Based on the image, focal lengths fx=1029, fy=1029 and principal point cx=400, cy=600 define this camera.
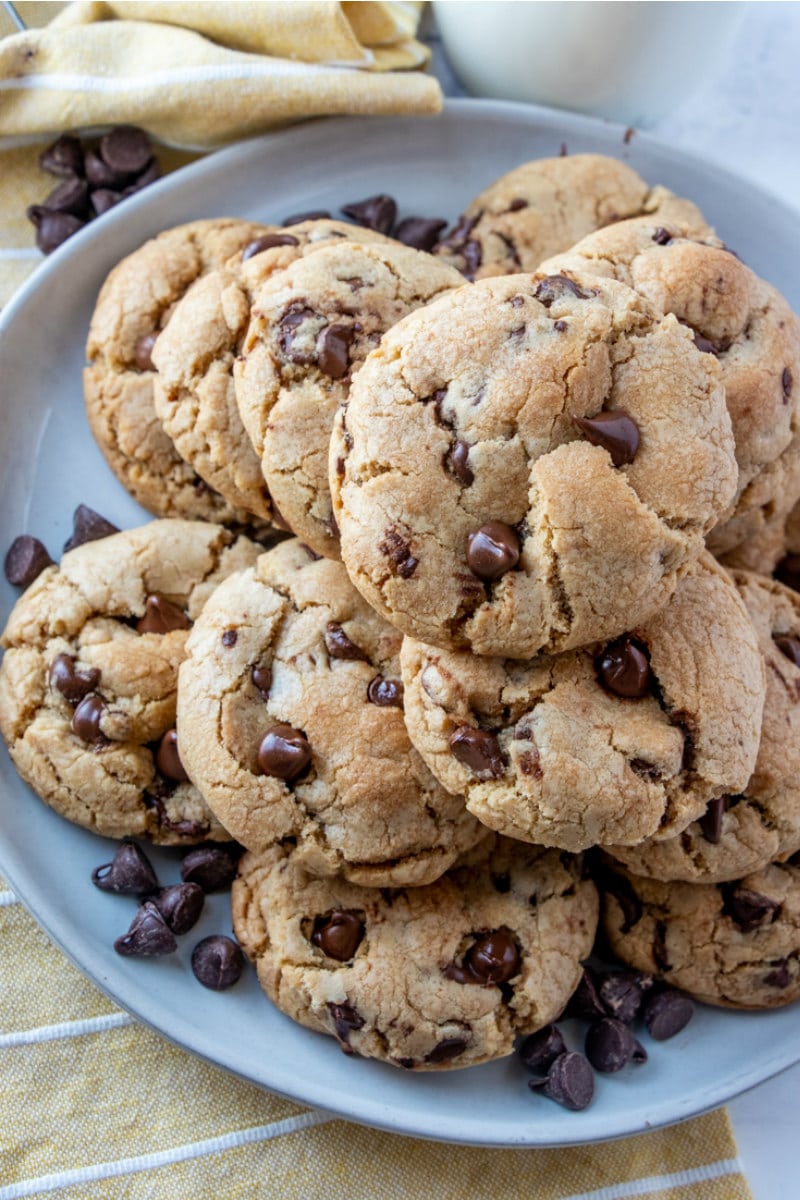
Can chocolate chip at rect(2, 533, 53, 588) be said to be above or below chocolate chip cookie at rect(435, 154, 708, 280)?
below

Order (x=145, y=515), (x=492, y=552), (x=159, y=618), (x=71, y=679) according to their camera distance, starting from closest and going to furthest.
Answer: (x=492, y=552), (x=71, y=679), (x=159, y=618), (x=145, y=515)

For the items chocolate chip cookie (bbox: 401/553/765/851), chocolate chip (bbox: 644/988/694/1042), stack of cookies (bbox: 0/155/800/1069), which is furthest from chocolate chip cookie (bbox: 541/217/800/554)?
chocolate chip (bbox: 644/988/694/1042)

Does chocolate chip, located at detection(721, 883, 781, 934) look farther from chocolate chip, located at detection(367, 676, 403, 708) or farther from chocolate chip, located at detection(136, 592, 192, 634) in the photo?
chocolate chip, located at detection(136, 592, 192, 634)

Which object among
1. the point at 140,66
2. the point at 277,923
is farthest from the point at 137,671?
the point at 140,66

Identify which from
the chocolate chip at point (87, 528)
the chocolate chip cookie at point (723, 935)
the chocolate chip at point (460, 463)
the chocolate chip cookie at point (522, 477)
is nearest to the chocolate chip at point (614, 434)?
the chocolate chip cookie at point (522, 477)

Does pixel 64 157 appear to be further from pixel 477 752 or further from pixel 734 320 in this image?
pixel 477 752

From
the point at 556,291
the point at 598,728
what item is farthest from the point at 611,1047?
the point at 556,291
